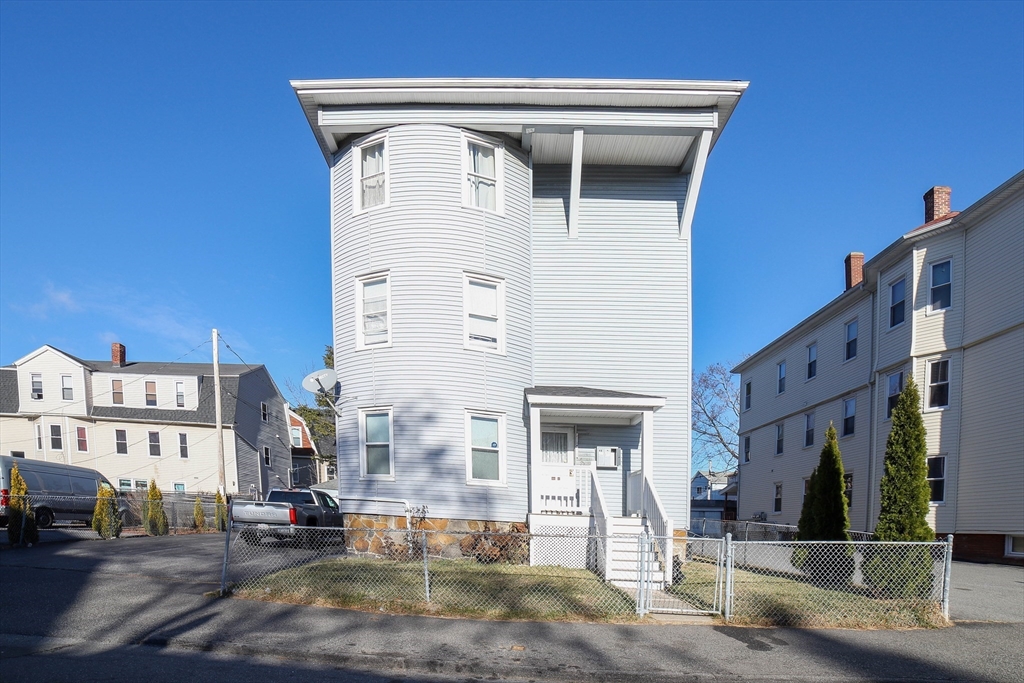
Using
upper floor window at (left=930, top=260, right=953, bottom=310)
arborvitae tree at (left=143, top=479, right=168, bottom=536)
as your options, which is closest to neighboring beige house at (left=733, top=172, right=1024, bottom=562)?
upper floor window at (left=930, top=260, right=953, bottom=310)

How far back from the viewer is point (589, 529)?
13055mm

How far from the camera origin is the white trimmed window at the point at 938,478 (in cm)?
1897

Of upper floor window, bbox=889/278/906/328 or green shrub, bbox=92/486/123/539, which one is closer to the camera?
green shrub, bbox=92/486/123/539

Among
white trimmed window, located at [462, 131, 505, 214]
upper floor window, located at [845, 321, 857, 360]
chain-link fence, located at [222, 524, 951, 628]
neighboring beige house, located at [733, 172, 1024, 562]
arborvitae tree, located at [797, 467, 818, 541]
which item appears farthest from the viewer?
upper floor window, located at [845, 321, 857, 360]

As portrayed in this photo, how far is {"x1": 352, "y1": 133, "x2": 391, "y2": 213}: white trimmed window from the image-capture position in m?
14.3

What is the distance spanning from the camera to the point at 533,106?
14.2 m

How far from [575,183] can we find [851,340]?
14097 mm

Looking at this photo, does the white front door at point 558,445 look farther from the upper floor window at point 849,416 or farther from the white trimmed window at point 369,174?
the upper floor window at point 849,416

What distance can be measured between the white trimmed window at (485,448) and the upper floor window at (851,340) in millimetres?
15179

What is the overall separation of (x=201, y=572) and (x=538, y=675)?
6.91 metres

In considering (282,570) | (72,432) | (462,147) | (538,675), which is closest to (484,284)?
(462,147)

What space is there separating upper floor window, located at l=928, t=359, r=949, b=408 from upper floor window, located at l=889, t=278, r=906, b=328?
5.52 feet

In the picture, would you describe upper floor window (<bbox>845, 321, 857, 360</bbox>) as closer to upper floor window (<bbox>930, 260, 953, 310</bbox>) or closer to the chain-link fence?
upper floor window (<bbox>930, 260, 953, 310</bbox>)

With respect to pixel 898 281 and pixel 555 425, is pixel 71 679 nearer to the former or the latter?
pixel 555 425
